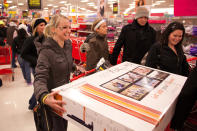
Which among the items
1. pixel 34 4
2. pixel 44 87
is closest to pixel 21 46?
pixel 34 4

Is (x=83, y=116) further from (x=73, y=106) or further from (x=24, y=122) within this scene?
(x=24, y=122)

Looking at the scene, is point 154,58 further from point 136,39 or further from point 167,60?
point 136,39

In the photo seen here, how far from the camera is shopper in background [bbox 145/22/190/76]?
6.29 feet

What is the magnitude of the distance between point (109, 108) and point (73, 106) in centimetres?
23

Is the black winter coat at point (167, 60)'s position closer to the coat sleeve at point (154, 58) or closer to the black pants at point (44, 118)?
the coat sleeve at point (154, 58)

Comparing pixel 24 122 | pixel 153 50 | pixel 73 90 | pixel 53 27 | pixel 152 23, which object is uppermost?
pixel 152 23

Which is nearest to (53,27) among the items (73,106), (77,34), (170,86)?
(73,106)

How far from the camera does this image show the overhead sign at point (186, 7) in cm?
211

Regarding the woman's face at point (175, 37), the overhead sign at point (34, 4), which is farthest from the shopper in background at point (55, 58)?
the overhead sign at point (34, 4)

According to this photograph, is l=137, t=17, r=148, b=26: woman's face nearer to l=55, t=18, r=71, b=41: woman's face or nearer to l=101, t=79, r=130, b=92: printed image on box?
l=55, t=18, r=71, b=41: woman's face

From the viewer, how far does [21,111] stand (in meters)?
3.42

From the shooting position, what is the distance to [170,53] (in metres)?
1.94

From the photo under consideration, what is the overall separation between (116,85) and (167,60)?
113 cm

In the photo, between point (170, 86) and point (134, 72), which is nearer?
point (170, 86)
